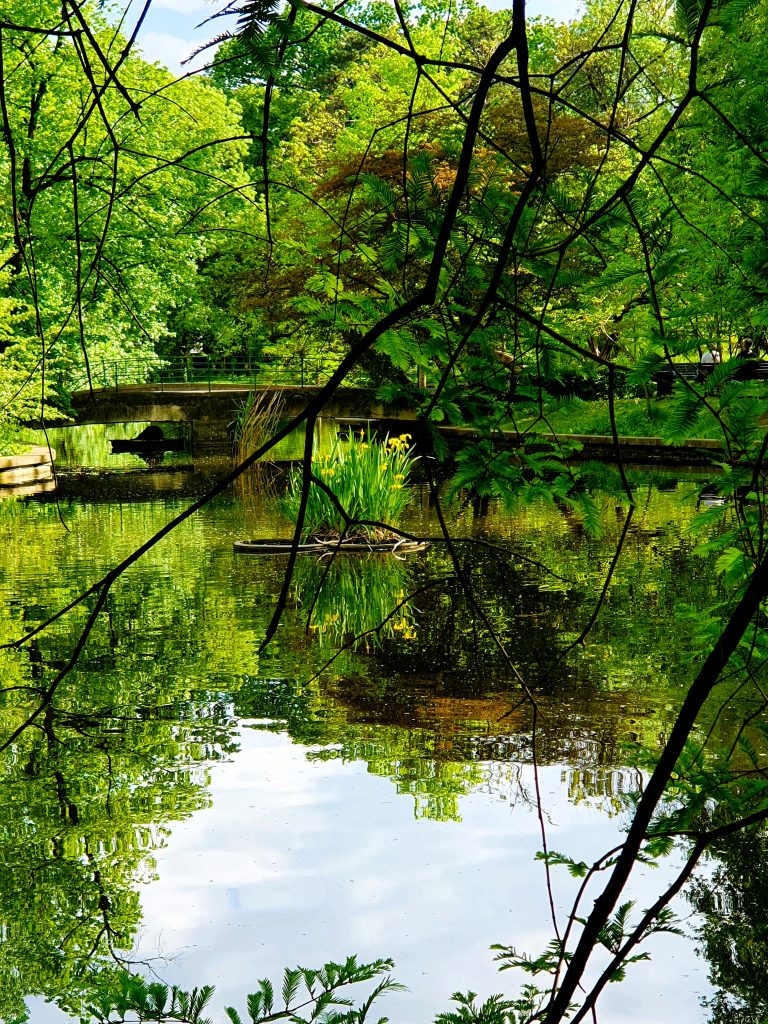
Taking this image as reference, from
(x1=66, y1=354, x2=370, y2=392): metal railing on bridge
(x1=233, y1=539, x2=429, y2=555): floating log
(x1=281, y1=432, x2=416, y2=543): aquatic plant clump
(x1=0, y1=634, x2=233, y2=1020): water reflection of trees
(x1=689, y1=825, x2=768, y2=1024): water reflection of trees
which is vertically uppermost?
(x1=66, y1=354, x2=370, y2=392): metal railing on bridge

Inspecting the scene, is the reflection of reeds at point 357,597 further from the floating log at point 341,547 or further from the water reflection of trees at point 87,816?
the water reflection of trees at point 87,816

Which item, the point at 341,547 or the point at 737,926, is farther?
the point at 341,547

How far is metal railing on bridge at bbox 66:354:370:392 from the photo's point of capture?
25119 millimetres

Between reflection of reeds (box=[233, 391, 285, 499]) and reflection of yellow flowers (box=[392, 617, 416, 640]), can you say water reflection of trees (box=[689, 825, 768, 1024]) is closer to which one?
reflection of yellow flowers (box=[392, 617, 416, 640])

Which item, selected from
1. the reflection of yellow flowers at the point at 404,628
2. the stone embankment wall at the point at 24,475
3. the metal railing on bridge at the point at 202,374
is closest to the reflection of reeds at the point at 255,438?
the stone embankment wall at the point at 24,475

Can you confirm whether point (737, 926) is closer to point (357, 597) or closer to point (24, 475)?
point (357, 597)

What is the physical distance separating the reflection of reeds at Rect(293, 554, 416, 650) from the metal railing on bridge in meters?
12.8

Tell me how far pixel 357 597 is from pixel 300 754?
326 cm

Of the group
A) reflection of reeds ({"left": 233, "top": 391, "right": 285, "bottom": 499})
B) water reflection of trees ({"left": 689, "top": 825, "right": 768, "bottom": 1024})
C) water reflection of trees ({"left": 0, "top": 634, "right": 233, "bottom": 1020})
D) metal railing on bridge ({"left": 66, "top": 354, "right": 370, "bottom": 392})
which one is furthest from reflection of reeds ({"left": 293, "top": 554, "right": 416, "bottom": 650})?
metal railing on bridge ({"left": 66, "top": 354, "right": 370, "bottom": 392})

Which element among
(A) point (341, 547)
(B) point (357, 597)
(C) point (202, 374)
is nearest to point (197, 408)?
(C) point (202, 374)

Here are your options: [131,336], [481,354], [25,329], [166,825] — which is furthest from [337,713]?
[131,336]

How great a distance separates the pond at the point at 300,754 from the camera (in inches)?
131

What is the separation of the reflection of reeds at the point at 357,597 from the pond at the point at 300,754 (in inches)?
1.3

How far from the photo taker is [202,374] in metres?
37.8
